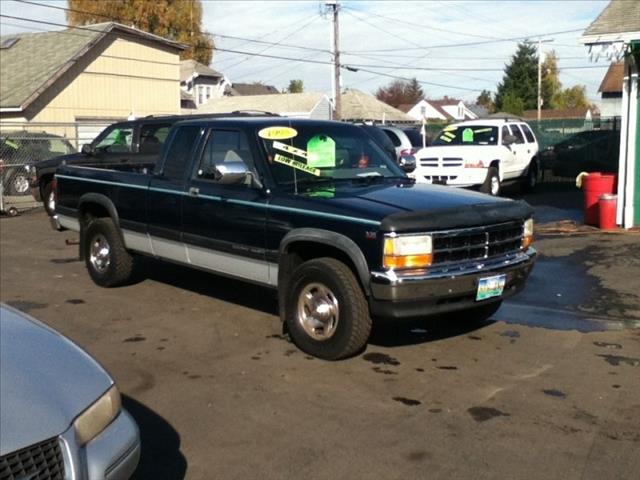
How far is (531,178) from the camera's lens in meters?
20.8

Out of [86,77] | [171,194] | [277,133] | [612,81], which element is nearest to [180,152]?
[171,194]

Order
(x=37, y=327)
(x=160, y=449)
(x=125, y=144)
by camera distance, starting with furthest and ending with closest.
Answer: (x=125, y=144)
(x=160, y=449)
(x=37, y=327)

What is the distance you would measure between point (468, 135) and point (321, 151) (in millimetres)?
12625

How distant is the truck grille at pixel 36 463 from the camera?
2.84 meters

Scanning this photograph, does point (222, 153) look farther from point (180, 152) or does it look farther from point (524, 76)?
point (524, 76)

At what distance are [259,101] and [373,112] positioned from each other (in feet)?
25.7

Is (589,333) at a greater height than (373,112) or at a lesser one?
lesser

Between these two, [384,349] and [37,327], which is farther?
[384,349]

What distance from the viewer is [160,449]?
181 inches

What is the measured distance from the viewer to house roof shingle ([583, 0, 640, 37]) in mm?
11849

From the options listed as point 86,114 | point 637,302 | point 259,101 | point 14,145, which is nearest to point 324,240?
point 637,302

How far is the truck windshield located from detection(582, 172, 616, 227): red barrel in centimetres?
679

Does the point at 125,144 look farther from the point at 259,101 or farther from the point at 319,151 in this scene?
the point at 259,101

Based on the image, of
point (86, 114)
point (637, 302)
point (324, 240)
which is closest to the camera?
point (324, 240)
